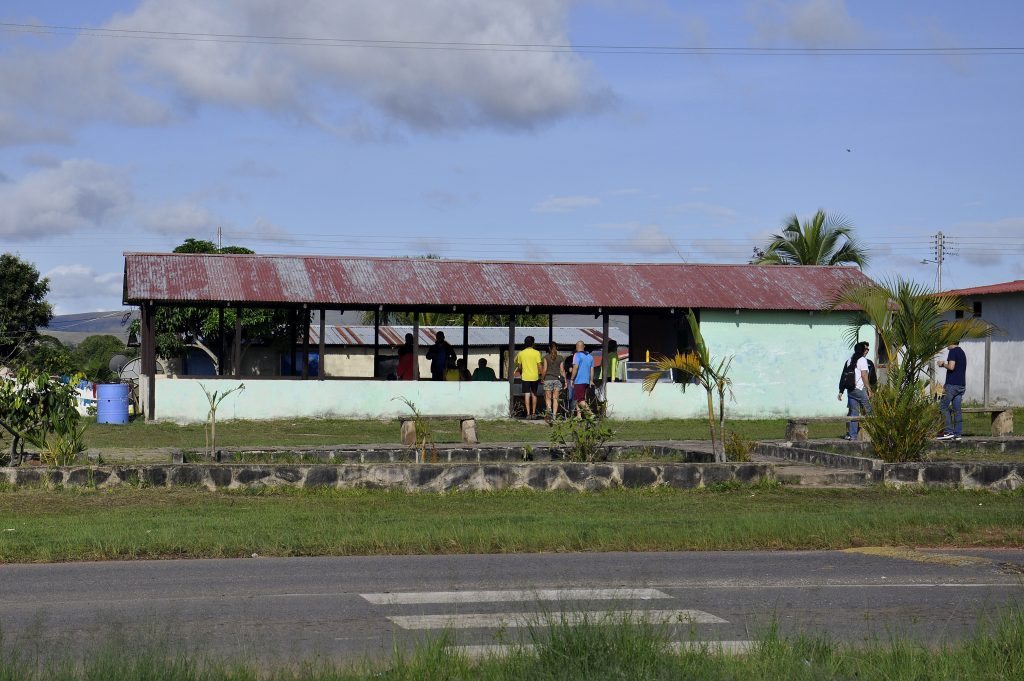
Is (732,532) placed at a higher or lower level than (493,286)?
lower

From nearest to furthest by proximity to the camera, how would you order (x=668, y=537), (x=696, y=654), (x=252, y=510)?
(x=696, y=654) < (x=668, y=537) < (x=252, y=510)

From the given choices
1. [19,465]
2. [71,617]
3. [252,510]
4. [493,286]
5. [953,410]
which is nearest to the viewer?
[71,617]

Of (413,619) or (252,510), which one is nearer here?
(413,619)

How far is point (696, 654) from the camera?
5703 mm

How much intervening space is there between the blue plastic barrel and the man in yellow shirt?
8.49 m

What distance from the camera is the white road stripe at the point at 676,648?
19.3 ft

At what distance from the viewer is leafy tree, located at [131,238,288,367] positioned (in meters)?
39.2

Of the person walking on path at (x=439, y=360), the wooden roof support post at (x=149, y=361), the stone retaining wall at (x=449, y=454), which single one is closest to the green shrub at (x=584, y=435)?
the stone retaining wall at (x=449, y=454)

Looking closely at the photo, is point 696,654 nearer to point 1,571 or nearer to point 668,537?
point 668,537

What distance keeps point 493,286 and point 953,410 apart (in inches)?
516

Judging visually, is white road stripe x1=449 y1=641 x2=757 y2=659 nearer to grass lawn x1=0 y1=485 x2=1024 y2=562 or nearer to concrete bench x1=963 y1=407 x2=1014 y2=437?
grass lawn x1=0 y1=485 x2=1024 y2=562

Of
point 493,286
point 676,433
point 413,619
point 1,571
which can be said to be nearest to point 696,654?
point 413,619

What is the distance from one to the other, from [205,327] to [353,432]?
19534 mm

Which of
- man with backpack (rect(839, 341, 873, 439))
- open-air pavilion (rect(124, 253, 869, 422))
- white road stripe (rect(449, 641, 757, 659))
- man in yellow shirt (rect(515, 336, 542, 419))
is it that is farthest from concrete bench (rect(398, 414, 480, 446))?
white road stripe (rect(449, 641, 757, 659))
